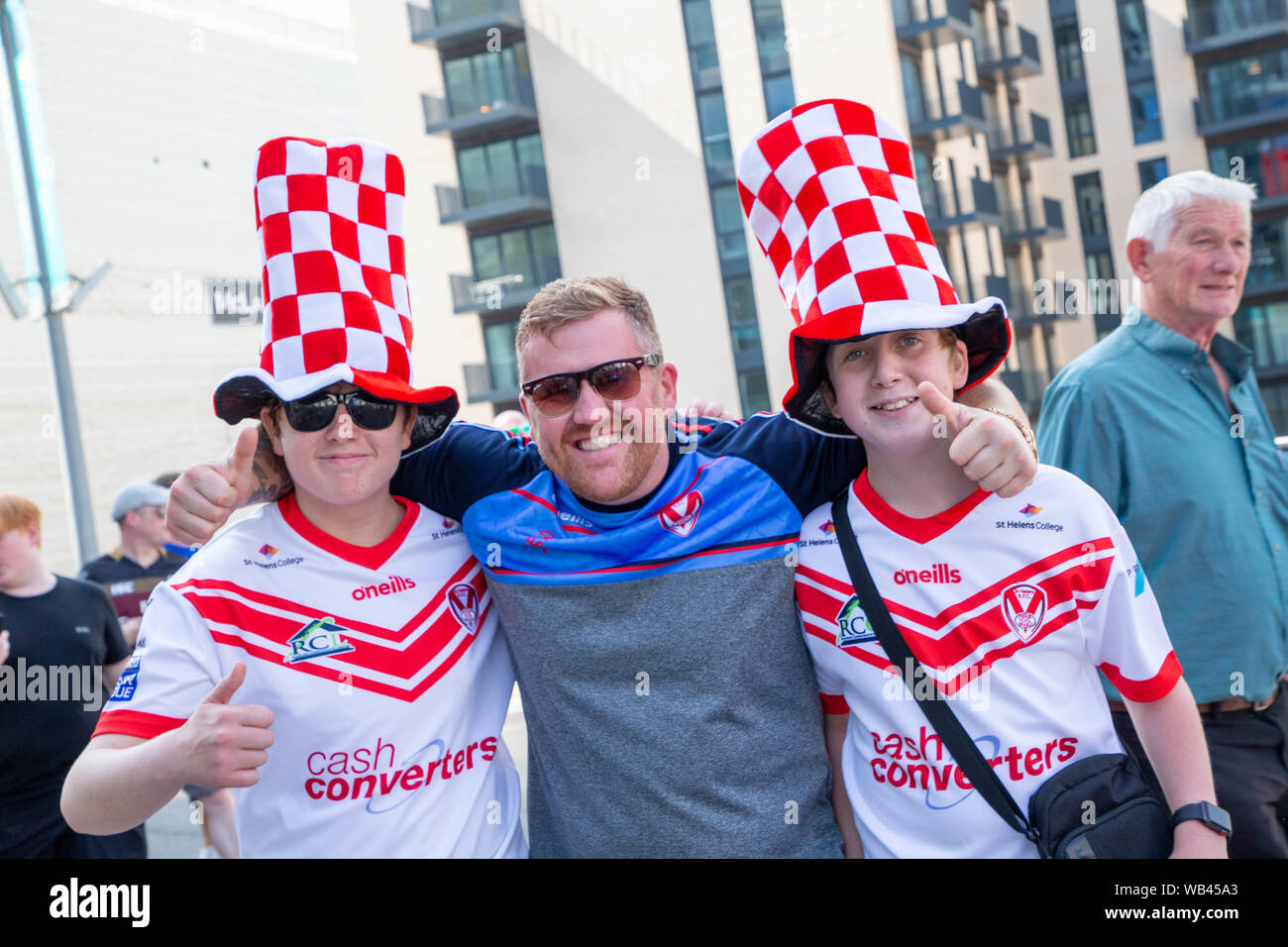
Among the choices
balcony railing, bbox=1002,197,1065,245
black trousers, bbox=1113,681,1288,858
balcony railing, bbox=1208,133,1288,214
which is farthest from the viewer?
balcony railing, bbox=1002,197,1065,245

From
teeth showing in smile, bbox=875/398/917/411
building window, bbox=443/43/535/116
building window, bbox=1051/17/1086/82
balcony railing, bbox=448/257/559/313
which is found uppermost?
building window, bbox=1051/17/1086/82

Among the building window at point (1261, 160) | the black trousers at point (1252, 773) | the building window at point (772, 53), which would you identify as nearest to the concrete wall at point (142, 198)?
the building window at point (772, 53)

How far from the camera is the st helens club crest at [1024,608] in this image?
1.73m

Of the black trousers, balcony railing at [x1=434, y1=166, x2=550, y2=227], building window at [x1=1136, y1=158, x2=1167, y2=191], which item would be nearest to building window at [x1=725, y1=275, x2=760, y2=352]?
balcony railing at [x1=434, y1=166, x2=550, y2=227]

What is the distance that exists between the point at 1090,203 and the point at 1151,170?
155cm

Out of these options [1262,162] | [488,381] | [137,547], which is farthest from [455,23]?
[137,547]

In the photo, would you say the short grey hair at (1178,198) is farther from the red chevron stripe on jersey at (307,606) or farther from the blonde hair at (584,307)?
the red chevron stripe on jersey at (307,606)

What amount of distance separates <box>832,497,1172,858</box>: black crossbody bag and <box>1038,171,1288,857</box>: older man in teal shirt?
0.79 metres

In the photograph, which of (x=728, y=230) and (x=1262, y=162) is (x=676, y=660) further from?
(x=1262, y=162)

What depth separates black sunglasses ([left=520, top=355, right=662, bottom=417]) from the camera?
1892mm

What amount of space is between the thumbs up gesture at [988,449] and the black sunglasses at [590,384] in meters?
0.50

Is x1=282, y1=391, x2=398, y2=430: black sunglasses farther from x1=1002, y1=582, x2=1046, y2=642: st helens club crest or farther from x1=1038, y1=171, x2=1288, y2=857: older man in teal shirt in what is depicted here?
x1=1038, y1=171, x2=1288, y2=857: older man in teal shirt

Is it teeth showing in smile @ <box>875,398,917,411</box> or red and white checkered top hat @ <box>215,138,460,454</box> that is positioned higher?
red and white checkered top hat @ <box>215,138,460,454</box>

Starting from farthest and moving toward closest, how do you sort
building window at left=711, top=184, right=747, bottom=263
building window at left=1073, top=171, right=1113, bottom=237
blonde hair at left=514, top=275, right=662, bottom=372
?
building window at left=1073, top=171, right=1113, bottom=237
building window at left=711, top=184, right=747, bottom=263
blonde hair at left=514, top=275, right=662, bottom=372
